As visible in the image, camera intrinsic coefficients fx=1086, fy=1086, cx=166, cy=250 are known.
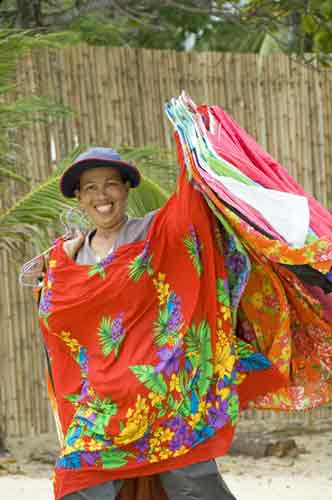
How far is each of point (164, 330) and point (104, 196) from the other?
0.56 metres

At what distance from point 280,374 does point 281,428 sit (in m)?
4.18

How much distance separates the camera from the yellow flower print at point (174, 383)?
3957 millimetres

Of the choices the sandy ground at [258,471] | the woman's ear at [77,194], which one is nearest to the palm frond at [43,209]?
the sandy ground at [258,471]

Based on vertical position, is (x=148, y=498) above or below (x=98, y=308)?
below

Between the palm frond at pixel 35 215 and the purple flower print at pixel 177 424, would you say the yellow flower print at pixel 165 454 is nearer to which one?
the purple flower print at pixel 177 424

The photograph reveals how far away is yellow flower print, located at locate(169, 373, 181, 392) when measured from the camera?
3957 millimetres

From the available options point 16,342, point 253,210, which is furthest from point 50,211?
point 253,210

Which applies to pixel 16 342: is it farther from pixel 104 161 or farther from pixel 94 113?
pixel 104 161

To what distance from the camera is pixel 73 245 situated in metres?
4.23

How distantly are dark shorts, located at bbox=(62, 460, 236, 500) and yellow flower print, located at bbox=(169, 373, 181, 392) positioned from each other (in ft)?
0.96

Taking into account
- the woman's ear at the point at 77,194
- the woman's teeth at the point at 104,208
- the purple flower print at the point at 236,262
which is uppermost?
the woman's ear at the point at 77,194

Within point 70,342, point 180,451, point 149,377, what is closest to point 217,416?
point 180,451

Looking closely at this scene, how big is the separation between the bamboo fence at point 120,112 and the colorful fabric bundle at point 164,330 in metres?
3.10

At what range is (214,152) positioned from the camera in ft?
12.7
